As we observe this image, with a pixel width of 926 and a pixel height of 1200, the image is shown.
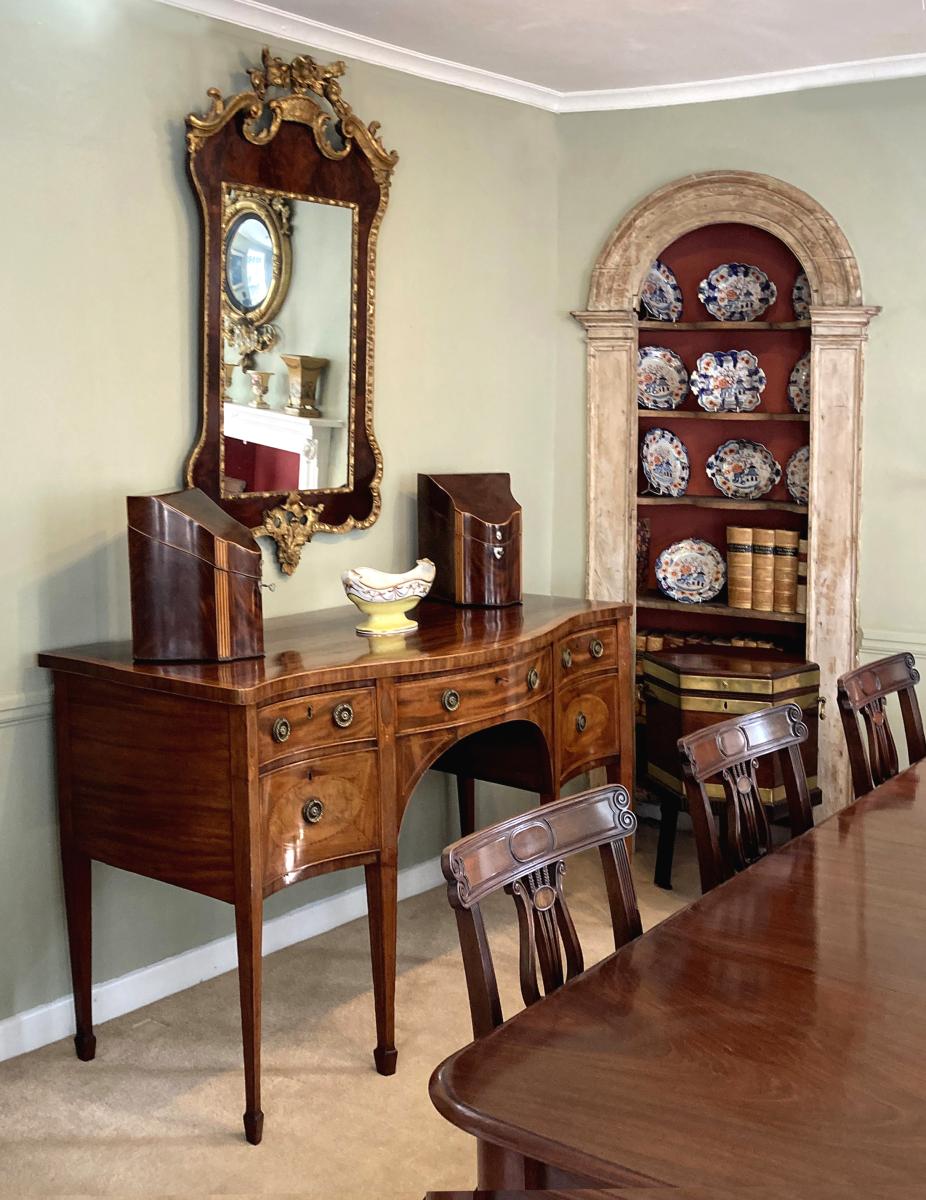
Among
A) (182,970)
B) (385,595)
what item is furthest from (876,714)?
(182,970)

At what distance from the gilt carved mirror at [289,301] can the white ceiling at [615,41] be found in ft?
0.70

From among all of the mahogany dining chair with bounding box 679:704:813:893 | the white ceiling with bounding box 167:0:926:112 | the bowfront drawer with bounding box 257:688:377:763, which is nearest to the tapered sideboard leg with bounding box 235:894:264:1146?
the bowfront drawer with bounding box 257:688:377:763

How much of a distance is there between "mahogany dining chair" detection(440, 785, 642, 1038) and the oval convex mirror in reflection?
6.43 feet

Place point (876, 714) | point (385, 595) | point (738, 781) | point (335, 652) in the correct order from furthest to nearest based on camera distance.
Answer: point (385, 595) → point (335, 652) → point (876, 714) → point (738, 781)

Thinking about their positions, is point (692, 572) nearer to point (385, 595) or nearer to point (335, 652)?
point (385, 595)

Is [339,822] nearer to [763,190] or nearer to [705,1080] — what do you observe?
[705,1080]

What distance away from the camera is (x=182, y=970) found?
142 inches

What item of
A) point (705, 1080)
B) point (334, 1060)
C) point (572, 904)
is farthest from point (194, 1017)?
point (705, 1080)

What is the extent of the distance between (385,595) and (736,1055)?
1.99m

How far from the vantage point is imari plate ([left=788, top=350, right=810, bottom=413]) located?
457cm

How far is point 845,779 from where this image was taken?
14.8ft

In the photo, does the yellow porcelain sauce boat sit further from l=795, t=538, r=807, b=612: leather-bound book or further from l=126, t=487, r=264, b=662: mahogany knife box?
l=795, t=538, r=807, b=612: leather-bound book

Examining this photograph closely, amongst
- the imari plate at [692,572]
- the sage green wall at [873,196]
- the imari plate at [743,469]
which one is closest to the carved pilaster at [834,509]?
the sage green wall at [873,196]

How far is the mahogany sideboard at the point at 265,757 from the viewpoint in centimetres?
286
